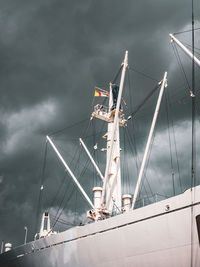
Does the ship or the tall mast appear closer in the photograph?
the ship

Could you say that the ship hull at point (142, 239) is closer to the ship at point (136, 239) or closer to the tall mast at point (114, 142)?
the ship at point (136, 239)

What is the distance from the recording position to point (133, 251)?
12797 millimetres

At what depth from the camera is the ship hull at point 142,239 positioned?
11.0 meters

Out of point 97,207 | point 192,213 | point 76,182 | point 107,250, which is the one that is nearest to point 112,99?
point 76,182

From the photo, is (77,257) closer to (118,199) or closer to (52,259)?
(52,259)

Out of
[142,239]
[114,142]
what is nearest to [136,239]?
[142,239]

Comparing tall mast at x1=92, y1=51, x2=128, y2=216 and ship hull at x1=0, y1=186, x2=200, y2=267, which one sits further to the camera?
tall mast at x1=92, y1=51, x2=128, y2=216

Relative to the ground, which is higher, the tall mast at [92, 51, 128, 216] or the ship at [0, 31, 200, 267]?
the tall mast at [92, 51, 128, 216]

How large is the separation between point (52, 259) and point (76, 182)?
6878 mm

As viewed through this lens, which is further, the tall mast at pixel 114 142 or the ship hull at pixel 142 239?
the tall mast at pixel 114 142

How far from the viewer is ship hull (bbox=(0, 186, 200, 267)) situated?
11.0 m

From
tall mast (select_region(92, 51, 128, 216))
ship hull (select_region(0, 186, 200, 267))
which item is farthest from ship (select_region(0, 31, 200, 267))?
tall mast (select_region(92, 51, 128, 216))

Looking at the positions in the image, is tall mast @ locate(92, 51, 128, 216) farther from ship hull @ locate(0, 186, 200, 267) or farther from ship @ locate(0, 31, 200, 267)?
ship hull @ locate(0, 186, 200, 267)

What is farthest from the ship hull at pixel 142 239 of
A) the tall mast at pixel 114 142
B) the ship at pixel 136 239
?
the tall mast at pixel 114 142
